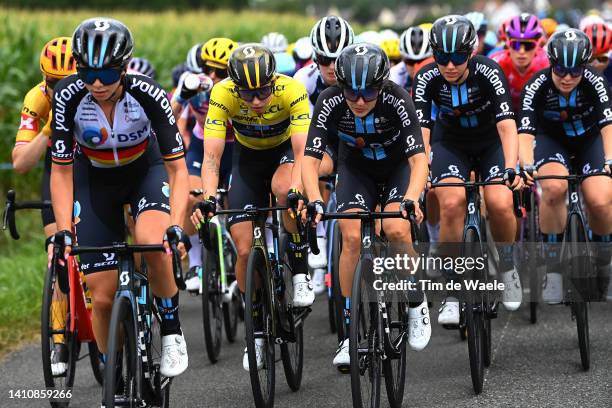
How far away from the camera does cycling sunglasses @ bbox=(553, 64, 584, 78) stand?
7.76 m

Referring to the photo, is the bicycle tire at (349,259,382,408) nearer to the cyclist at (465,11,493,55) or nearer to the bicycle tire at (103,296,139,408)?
the bicycle tire at (103,296,139,408)

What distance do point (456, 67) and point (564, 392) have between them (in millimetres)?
2339

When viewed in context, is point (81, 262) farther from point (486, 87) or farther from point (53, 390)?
point (486, 87)

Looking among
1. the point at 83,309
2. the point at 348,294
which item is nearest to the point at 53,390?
the point at 83,309

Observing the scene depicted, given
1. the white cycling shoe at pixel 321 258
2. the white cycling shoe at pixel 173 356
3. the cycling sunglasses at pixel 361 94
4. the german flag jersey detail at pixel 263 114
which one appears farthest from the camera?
the white cycling shoe at pixel 321 258

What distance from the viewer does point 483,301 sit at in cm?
727

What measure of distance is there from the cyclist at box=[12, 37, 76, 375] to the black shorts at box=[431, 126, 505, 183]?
2685mm

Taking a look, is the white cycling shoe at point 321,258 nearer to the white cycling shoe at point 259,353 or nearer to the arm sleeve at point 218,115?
the arm sleeve at point 218,115

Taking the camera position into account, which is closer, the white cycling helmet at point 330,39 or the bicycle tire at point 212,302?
the bicycle tire at point 212,302

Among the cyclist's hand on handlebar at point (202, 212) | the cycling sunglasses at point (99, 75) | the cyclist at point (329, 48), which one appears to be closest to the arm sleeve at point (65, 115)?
the cycling sunglasses at point (99, 75)

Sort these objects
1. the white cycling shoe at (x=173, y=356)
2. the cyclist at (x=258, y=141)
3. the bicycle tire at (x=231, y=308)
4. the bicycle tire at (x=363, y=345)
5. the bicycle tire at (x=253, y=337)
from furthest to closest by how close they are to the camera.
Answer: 1. the bicycle tire at (x=231, y=308)
2. the cyclist at (x=258, y=141)
3. the bicycle tire at (x=253, y=337)
4. the white cycling shoe at (x=173, y=356)
5. the bicycle tire at (x=363, y=345)

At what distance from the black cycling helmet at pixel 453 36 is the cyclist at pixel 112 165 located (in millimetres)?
2295

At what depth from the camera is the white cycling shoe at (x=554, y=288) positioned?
25.8ft

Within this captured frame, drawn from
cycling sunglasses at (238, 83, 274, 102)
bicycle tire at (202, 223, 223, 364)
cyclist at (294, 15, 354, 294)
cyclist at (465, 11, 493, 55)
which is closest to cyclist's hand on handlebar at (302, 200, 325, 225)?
cycling sunglasses at (238, 83, 274, 102)
